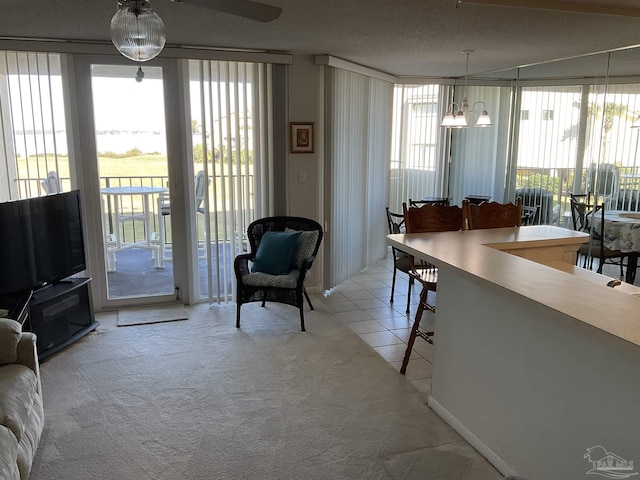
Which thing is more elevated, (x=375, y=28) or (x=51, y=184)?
(x=375, y=28)

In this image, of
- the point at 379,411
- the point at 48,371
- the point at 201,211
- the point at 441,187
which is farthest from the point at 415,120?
the point at 48,371

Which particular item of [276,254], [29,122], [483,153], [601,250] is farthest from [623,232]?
[29,122]

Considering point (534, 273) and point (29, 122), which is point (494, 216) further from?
point (29, 122)

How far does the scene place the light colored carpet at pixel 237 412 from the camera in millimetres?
2354

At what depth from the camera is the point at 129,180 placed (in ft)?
15.4

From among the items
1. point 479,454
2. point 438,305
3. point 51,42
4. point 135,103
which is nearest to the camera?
point 479,454

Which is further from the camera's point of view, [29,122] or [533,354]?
[29,122]

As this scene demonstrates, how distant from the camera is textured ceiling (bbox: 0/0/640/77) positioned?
2871 millimetres

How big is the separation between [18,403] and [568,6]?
11.3ft

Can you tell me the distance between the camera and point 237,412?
2.81 metres

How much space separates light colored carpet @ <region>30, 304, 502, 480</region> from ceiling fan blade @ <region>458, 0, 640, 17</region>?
2256mm

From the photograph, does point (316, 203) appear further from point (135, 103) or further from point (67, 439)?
point (67, 439)

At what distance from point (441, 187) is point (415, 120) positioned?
93 centimetres

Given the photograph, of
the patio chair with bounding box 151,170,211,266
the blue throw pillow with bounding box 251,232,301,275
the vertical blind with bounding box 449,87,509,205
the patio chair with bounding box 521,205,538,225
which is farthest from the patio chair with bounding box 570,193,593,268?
the patio chair with bounding box 151,170,211,266
